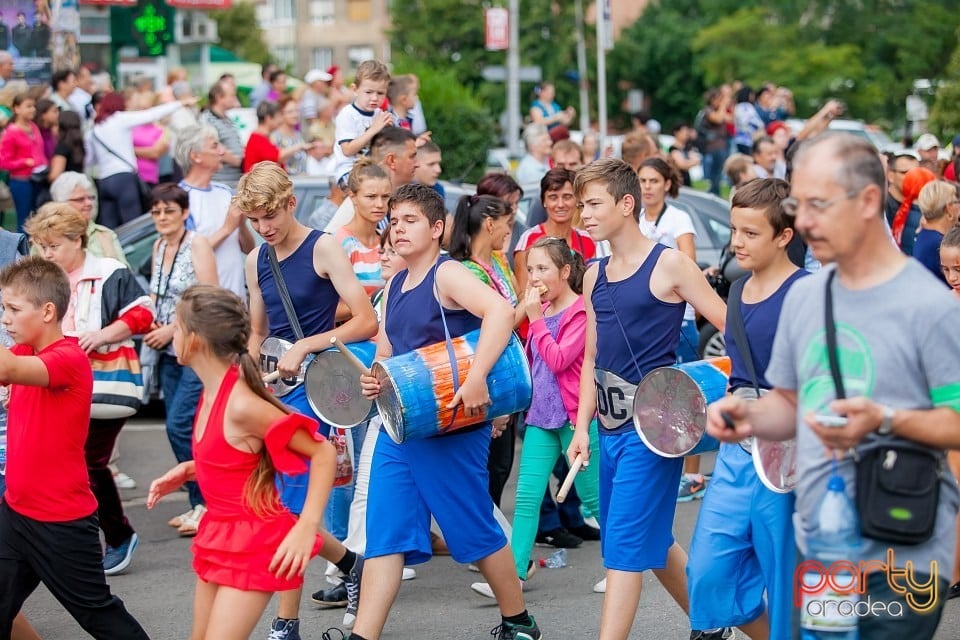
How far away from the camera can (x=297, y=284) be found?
5949mm

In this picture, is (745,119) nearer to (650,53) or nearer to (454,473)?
(454,473)

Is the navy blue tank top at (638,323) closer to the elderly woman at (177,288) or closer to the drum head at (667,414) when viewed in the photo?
the drum head at (667,414)

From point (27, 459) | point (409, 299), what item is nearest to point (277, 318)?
point (409, 299)

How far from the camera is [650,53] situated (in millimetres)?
56031

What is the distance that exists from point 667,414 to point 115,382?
295 centimetres

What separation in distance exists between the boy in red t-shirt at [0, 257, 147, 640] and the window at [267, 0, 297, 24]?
76451 millimetres

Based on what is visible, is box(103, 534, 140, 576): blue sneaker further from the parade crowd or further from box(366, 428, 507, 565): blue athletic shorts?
box(366, 428, 507, 565): blue athletic shorts

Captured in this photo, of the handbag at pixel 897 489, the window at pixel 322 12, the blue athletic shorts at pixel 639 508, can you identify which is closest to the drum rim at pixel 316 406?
the blue athletic shorts at pixel 639 508

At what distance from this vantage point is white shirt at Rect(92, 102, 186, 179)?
12.6 m

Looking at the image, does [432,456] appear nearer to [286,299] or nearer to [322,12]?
[286,299]

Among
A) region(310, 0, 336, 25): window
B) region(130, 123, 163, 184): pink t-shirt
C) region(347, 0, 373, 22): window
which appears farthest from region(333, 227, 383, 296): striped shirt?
region(310, 0, 336, 25): window

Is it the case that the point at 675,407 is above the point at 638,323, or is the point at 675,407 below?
below

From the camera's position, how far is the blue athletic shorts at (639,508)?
16.5 ft

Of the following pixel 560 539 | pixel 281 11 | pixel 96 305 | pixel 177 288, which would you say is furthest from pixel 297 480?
pixel 281 11
